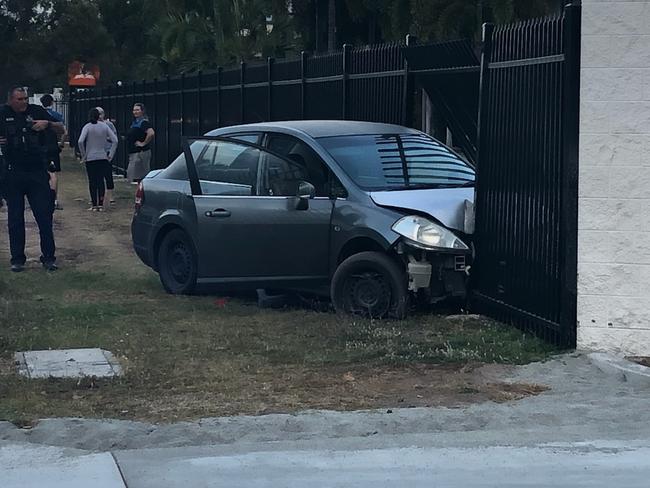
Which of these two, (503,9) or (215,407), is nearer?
(215,407)

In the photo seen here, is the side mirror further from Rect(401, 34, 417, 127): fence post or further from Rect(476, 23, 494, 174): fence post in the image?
Rect(401, 34, 417, 127): fence post

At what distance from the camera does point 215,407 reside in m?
7.14

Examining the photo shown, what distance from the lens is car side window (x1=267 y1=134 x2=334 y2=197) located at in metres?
10.2

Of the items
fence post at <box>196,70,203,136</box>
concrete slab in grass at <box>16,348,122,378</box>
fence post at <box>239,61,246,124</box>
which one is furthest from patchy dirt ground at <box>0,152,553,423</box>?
fence post at <box>196,70,203,136</box>

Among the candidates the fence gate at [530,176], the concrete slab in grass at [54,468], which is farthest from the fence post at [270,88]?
the concrete slab in grass at [54,468]

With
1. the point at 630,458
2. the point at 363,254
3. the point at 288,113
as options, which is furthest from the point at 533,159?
the point at 288,113

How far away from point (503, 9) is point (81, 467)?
2228cm

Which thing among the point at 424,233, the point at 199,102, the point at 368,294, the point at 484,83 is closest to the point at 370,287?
the point at 368,294

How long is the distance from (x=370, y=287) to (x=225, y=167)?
207cm

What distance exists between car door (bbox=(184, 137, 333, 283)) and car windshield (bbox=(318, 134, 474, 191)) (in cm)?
40

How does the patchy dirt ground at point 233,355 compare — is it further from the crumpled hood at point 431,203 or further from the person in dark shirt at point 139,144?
the person in dark shirt at point 139,144

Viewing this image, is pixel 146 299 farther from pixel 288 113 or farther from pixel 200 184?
pixel 288 113

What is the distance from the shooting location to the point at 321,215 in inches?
396

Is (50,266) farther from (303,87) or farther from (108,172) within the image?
(108,172)
